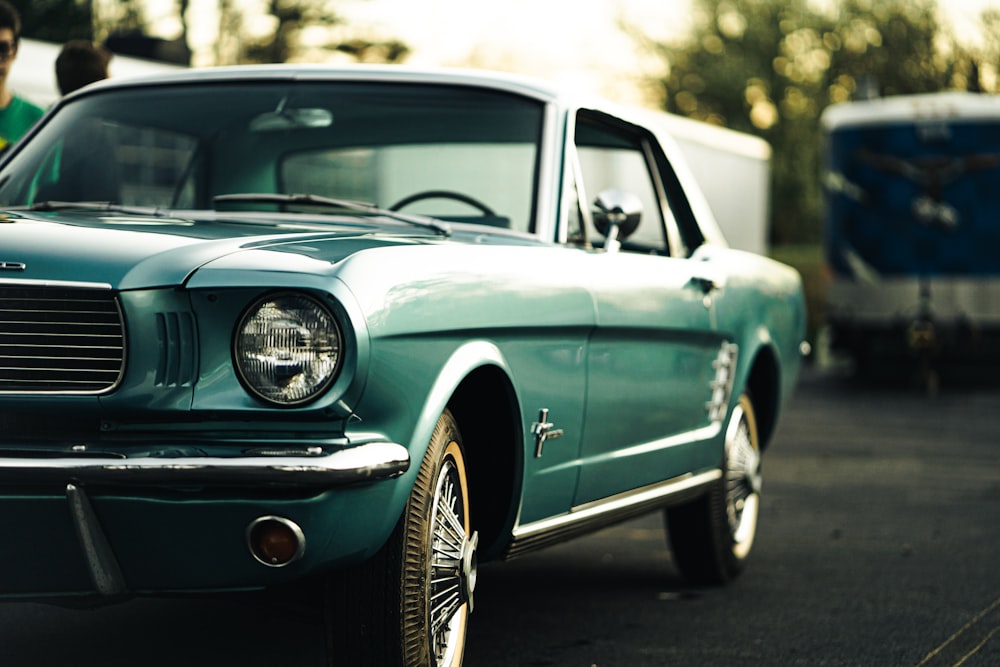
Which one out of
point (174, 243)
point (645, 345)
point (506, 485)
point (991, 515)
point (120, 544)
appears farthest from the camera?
point (991, 515)

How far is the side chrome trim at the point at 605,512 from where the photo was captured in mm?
4605

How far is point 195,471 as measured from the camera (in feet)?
11.2

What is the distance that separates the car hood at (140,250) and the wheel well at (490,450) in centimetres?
48

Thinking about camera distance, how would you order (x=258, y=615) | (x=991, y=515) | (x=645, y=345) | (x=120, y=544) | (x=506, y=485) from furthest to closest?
(x=991, y=515) → (x=258, y=615) → (x=645, y=345) → (x=506, y=485) → (x=120, y=544)

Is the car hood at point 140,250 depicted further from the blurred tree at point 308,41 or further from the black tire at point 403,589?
the blurred tree at point 308,41

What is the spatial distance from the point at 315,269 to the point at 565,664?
1.87m

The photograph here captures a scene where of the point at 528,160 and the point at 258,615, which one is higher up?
the point at 528,160

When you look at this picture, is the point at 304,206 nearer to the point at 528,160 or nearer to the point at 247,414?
the point at 528,160

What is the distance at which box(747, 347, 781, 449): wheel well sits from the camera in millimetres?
6996

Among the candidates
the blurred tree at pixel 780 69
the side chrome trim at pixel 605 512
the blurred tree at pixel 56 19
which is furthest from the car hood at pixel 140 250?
the blurred tree at pixel 780 69

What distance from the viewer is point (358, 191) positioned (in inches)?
221

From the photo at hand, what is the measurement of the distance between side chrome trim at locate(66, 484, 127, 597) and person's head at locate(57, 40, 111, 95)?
13.3 ft

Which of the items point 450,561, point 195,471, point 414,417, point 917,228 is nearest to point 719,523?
point 450,561

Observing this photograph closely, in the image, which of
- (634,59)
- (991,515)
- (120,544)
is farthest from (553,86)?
(634,59)
